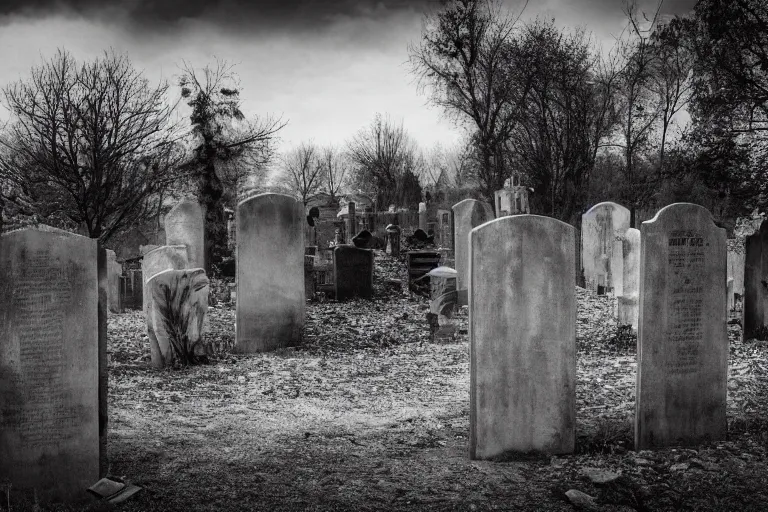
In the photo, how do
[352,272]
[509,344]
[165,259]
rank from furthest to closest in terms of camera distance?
1. [352,272]
2. [165,259]
3. [509,344]

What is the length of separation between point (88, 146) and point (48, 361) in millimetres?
11050

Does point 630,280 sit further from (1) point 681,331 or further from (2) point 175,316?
(2) point 175,316

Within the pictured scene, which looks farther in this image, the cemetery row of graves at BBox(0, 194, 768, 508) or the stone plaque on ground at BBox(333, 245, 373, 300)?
the stone plaque on ground at BBox(333, 245, 373, 300)

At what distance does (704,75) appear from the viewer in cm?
1382

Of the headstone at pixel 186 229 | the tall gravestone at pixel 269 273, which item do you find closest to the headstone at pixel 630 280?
the tall gravestone at pixel 269 273

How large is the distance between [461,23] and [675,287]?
771 inches

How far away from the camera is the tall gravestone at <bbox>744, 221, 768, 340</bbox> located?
925cm

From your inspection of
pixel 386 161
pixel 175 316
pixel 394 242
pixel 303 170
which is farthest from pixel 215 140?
pixel 303 170

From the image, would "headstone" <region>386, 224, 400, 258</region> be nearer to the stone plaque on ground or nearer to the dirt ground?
the stone plaque on ground

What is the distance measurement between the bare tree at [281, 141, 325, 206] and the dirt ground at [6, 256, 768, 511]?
58.5m

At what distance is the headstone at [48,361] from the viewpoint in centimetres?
393

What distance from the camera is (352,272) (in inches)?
577

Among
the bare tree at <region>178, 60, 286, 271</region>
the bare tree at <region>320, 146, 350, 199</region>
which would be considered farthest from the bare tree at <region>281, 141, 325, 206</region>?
the bare tree at <region>178, 60, 286, 271</region>

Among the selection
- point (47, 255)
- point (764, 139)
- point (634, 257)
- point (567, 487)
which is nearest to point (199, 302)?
point (47, 255)
